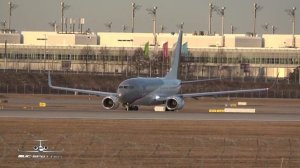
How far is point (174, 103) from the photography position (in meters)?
89.2

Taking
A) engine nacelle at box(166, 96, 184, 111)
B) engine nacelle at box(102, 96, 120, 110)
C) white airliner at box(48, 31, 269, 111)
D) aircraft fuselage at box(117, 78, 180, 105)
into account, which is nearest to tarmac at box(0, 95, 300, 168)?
aircraft fuselage at box(117, 78, 180, 105)

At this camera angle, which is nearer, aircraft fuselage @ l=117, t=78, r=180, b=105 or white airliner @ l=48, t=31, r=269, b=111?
aircraft fuselage @ l=117, t=78, r=180, b=105

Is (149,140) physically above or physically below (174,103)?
below

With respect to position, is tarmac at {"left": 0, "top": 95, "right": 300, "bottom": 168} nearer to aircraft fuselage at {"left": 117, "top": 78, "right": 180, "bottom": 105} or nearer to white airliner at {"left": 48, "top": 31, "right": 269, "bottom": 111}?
aircraft fuselage at {"left": 117, "top": 78, "right": 180, "bottom": 105}

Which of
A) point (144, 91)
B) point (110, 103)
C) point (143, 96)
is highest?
point (144, 91)

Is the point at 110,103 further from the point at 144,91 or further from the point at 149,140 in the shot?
the point at 149,140

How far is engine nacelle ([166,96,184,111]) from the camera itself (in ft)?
291

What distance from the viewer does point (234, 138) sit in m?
52.3

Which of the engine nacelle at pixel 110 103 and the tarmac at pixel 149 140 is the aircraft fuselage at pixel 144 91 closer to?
the engine nacelle at pixel 110 103

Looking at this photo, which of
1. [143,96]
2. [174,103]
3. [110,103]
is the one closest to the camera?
[143,96]

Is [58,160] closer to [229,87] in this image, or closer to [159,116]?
[159,116]

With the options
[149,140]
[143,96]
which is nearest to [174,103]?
[143,96]

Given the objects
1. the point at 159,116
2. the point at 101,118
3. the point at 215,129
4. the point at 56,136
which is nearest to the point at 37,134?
the point at 56,136

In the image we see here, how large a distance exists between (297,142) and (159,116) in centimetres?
2530
